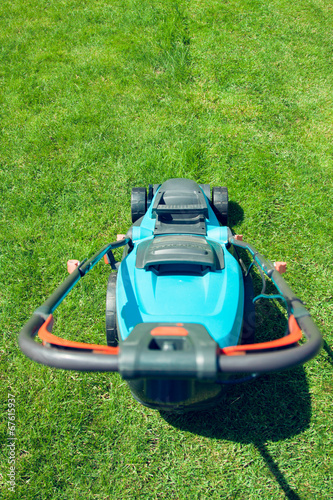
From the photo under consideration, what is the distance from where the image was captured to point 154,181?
3.28 meters

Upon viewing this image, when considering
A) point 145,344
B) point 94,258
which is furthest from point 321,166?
point 145,344

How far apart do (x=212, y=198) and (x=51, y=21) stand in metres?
3.99

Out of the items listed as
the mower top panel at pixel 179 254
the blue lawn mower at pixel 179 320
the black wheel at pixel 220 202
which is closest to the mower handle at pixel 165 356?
the blue lawn mower at pixel 179 320

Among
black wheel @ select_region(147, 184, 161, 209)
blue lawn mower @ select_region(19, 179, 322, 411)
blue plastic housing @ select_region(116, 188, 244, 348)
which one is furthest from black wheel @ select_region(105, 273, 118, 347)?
black wheel @ select_region(147, 184, 161, 209)

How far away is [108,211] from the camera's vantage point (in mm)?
3098

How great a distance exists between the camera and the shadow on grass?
204 centimetres

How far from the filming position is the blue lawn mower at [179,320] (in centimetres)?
108

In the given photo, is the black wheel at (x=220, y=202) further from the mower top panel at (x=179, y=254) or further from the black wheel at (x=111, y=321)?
the black wheel at (x=111, y=321)

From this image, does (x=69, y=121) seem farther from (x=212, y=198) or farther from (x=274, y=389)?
(x=274, y=389)

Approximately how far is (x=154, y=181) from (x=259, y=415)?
84.2 inches

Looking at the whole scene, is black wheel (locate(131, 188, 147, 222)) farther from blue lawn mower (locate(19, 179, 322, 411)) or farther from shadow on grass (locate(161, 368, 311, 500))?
shadow on grass (locate(161, 368, 311, 500))

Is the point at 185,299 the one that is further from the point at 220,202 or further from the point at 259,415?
the point at 220,202

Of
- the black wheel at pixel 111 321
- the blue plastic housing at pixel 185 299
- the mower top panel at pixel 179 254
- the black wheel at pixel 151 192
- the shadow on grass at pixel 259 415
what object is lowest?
the shadow on grass at pixel 259 415

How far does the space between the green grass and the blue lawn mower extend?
508 millimetres
